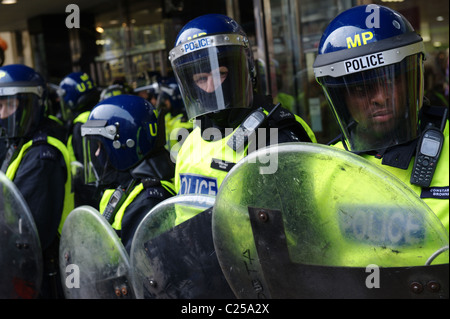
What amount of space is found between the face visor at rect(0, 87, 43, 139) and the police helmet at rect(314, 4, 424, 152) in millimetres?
2391

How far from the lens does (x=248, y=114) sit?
8.05ft

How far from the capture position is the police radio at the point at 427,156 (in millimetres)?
1631

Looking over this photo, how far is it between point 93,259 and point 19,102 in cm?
183

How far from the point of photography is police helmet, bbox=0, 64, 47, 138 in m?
3.69

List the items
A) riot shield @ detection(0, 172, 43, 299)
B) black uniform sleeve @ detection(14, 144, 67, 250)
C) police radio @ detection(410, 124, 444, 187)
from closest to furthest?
police radio @ detection(410, 124, 444, 187)
riot shield @ detection(0, 172, 43, 299)
black uniform sleeve @ detection(14, 144, 67, 250)

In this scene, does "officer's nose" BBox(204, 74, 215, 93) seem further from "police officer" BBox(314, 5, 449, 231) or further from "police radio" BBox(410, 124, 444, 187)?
"police radio" BBox(410, 124, 444, 187)

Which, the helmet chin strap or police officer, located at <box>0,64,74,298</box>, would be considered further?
police officer, located at <box>0,64,74,298</box>

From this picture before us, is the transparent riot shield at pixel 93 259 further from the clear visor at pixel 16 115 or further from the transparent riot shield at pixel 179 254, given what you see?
the clear visor at pixel 16 115

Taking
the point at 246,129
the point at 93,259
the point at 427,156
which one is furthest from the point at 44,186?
the point at 427,156

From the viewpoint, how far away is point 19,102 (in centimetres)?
375

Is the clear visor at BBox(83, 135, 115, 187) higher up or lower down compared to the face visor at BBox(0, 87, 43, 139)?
lower down

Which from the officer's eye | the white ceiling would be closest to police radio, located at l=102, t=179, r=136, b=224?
the officer's eye

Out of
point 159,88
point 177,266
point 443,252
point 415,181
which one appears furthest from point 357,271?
point 159,88
